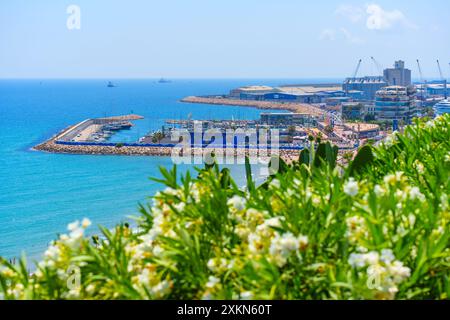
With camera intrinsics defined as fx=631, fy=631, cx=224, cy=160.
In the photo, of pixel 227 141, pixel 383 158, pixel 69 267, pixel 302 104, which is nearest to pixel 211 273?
pixel 69 267

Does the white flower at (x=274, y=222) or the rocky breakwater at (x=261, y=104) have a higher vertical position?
the white flower at (x=274, y=222)

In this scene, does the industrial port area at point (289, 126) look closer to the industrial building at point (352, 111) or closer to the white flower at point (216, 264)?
the industrial building at point (352, 111)

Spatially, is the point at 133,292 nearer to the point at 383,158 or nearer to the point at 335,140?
the point at 383,158

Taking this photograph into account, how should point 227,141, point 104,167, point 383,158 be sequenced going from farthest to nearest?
point 227,141, point 104,167, point 383,158

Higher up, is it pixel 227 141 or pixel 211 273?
pixel 211 273

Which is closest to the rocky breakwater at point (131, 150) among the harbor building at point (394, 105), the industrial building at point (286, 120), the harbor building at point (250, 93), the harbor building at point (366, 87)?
the industrial building at point (286, 120)
